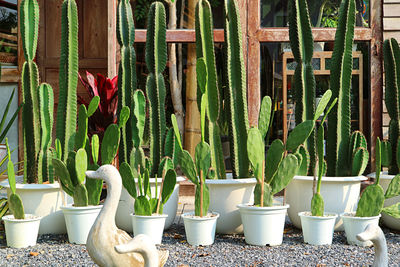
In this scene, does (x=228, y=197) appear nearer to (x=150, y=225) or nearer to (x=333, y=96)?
(x=150, y=225)

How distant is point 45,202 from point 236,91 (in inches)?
52.4

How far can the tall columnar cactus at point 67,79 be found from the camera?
3078 mm

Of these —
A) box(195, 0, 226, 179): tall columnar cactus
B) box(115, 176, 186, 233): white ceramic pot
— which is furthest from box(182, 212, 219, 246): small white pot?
box(195, 0, 226, 179): tall columnar cactus

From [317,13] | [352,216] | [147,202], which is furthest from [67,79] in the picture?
[317,13]

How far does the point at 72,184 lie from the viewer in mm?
2824

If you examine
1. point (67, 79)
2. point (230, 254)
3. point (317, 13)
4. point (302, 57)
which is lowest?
point (230, 254)

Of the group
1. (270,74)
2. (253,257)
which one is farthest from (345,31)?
(253,257)

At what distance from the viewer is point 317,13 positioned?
4.26 meters

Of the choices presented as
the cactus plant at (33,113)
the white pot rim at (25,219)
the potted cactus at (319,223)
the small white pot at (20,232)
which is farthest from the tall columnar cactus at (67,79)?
the potted cactus at (319,223)

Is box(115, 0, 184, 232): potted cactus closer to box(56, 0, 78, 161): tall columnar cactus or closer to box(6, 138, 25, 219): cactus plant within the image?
box(56, 0, 78, 161): tall columnar cactus

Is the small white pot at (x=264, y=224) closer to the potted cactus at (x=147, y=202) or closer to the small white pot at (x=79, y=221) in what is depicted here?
the potted cactus at (x=147, y=202)

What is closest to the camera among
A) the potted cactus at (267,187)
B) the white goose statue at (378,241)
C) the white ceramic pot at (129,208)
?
the white goose statue at (378,241)

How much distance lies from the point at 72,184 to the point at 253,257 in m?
1.12

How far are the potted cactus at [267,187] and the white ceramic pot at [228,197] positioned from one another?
0.15 metres
